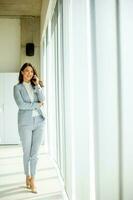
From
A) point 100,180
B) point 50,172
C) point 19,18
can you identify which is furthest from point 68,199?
point 19,18

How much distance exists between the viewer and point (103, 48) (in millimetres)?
1622

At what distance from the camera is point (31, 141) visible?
12.1 feet

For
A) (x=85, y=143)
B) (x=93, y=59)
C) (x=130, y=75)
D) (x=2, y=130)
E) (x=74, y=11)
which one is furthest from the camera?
(x=2, y=130)

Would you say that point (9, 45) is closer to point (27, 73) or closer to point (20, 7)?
point (20, 7)

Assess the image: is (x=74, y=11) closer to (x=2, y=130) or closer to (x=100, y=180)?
(x=100, y=180)

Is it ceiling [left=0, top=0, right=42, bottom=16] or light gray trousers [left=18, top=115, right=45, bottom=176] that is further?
ceiling [left=0, top=0, right=42, bottom=16]

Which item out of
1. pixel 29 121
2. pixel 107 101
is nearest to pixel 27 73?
pixel 29 121

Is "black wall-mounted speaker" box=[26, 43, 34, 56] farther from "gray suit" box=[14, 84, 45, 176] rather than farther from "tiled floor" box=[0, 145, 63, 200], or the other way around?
"gray suit" box=[14, 84, 45, 176]

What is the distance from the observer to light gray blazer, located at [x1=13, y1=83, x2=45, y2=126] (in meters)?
3.67

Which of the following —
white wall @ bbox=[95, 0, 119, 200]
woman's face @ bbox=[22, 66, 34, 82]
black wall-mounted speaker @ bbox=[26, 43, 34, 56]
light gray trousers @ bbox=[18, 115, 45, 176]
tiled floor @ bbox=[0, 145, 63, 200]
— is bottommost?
tiled floor @ bbox=[0, 145, 63, 200]

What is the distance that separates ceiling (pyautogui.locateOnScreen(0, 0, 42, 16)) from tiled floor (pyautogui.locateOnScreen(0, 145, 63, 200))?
338 cm

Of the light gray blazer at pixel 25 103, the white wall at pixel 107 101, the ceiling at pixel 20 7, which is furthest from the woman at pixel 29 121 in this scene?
the ceiling at pixel 20 7

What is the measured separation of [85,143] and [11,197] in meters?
1.38

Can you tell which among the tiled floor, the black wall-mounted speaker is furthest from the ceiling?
the tiled floor
